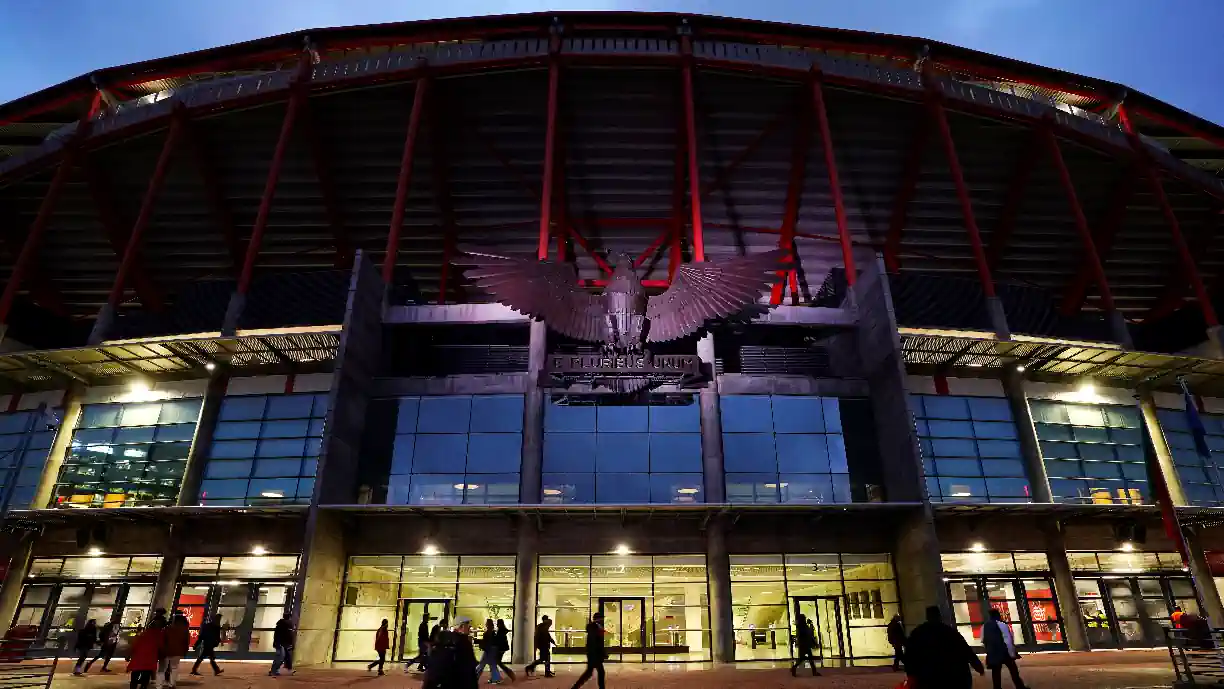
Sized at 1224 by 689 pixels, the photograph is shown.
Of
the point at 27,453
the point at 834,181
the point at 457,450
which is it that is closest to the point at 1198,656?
the point at 457,450

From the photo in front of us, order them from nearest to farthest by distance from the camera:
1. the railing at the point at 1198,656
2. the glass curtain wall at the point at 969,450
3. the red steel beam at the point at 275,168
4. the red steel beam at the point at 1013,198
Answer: the railing at the point at 1198,656, the glass curtain wall at the point at 969,450, the red steel beam at the point at 275,168, the red steel beam at the point at 1013,198

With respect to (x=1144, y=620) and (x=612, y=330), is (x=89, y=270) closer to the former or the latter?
(x=612, y=330)

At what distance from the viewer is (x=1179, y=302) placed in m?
38.9

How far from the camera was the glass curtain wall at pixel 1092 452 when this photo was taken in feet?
90.8

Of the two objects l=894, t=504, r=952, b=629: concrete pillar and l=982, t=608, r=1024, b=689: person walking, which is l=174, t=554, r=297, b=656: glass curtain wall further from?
l=982, t=608, r=1024, b=689: person walking

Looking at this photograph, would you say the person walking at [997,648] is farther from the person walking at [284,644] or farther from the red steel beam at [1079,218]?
the red steel beam at [1079,218]

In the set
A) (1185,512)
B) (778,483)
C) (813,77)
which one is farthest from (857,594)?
(813,77)

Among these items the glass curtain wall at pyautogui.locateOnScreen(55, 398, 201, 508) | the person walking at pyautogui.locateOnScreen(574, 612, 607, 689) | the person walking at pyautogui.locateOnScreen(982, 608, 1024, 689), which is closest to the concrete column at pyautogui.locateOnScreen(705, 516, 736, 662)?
the person walking at pyautogui.locateOnScreen(574, 612, 607, 689)

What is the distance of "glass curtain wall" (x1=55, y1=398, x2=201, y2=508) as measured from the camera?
2711 cm

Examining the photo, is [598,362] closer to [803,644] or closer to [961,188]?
[803,644]

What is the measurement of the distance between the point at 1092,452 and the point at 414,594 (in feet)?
92.3

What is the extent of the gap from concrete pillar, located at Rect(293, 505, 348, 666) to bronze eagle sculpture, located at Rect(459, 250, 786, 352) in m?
9.66

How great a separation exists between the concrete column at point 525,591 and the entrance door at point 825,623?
898cm

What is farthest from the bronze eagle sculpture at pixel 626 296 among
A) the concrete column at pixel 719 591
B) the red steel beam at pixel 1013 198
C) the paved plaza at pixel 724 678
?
the red steel beam at pixel 1013 198
